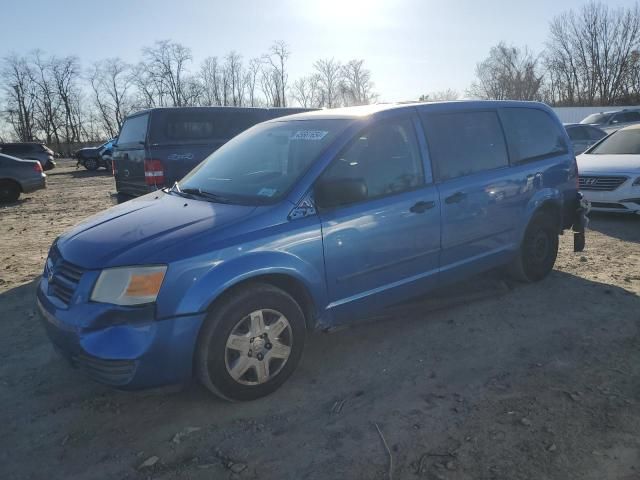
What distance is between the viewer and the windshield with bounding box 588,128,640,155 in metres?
8.45

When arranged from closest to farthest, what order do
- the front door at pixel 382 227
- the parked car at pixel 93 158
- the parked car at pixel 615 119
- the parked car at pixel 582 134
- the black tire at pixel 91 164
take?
the front door at pixel 382 227 → the parked car at pixel 582 134 → the parked car at pixel 615 119 → the parked car at pixel 93 158 → the black tire at pixel 91 164

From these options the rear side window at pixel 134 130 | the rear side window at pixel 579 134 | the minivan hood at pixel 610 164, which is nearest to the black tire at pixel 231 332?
the rear side window at pixel 134 130

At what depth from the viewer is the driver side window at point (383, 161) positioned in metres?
3.41

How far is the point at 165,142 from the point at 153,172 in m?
0.58

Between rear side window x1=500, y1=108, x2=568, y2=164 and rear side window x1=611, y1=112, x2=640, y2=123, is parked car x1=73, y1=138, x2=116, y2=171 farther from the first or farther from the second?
rear side window x1=500, y1=108, x2=568, y2=164

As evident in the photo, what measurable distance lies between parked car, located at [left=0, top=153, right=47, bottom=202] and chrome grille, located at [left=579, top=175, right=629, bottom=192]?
13722 mm

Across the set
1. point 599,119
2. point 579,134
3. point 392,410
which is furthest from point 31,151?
point 392,410

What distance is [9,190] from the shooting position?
13562 millimetres

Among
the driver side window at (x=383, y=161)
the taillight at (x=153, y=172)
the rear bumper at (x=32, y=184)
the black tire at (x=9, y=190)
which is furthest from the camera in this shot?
the rear bumper at (x=32, y=184)

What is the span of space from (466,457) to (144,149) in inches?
242

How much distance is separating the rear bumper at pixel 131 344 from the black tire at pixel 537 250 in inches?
134

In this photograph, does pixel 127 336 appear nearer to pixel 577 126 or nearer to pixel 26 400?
pixel 26 400

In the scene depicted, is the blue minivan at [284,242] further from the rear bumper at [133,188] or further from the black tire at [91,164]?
the black tire at [91,164]

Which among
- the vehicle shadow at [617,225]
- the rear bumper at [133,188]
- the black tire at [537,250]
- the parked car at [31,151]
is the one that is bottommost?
the vehicle shadow at [617,225]
